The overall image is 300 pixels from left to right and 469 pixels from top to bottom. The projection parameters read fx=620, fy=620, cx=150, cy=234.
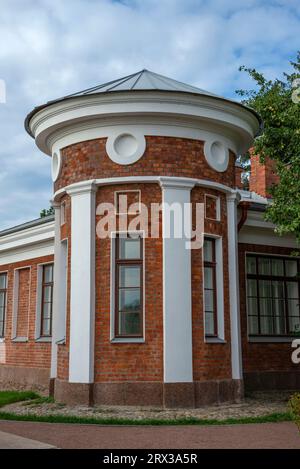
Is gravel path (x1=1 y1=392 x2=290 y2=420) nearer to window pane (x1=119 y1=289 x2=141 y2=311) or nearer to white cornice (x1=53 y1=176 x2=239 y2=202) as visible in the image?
window pane (x1=119 y1=289 x2=141 y2=311)

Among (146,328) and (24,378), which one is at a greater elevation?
(146,328)

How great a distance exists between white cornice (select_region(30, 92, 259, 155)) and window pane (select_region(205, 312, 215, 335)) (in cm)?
368

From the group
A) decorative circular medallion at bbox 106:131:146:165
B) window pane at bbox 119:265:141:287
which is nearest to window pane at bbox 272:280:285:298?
window pane at bbox 119:265:141:287

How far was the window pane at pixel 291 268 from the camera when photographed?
1644 cm

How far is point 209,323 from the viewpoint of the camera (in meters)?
12.6

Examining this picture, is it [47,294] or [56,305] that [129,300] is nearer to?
[56,305]

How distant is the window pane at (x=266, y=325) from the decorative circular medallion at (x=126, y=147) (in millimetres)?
5896

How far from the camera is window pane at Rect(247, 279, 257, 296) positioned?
15.6m

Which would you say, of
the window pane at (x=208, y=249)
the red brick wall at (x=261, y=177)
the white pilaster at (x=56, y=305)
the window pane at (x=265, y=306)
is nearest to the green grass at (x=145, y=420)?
the white pilaster at (x=56, y=305)

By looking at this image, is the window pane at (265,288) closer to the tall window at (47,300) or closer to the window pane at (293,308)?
the window pane at (293,308)

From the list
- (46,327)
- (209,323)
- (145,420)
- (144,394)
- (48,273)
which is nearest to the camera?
(145,420)

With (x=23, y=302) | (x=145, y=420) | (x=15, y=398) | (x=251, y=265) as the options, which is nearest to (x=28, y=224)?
(x=23, y=302)

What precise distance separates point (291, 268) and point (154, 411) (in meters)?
6.93
